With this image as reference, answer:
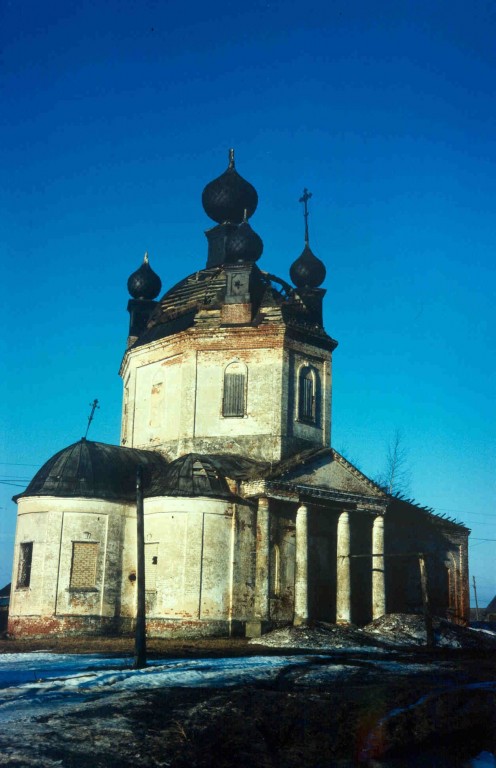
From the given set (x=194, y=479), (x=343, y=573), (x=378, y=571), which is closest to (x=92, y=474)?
(x=194, y=479)

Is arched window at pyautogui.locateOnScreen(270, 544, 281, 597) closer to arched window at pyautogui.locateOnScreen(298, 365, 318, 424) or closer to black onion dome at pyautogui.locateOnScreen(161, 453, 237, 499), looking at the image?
black onion dome at pyautogui.locateOnScreen(161, 453, 237, 499)

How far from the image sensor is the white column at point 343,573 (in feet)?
80.3

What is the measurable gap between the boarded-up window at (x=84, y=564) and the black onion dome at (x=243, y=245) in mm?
10910

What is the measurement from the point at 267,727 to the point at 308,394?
17.8 metres

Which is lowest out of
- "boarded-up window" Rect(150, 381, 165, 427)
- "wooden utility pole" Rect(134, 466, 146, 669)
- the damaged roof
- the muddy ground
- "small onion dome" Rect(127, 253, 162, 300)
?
the muddy ground

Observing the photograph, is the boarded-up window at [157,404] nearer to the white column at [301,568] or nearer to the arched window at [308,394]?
the arched window at [308,394]

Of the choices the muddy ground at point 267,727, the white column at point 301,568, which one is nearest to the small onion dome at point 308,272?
the white column at point 301,568

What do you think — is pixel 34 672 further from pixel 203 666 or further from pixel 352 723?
pixel 352 723

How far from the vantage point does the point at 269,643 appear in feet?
69.1

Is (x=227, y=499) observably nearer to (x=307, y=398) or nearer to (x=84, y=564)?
(x=84, y=564)

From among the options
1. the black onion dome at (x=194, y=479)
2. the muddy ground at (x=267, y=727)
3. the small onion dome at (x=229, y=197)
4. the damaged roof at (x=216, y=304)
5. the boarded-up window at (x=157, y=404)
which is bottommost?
the muddy ground at (x=267, y=727)

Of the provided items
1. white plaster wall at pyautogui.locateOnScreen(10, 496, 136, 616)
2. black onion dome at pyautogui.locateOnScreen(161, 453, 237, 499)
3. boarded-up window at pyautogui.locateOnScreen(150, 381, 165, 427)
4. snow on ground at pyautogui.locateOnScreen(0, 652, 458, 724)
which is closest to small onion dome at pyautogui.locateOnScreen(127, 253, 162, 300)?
boarded-up window at pyautogui.locateOnScreen(150, 381, 165, 427)

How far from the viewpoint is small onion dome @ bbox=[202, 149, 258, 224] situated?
30859 mm

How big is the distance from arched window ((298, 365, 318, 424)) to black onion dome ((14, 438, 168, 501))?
4.94 metres
